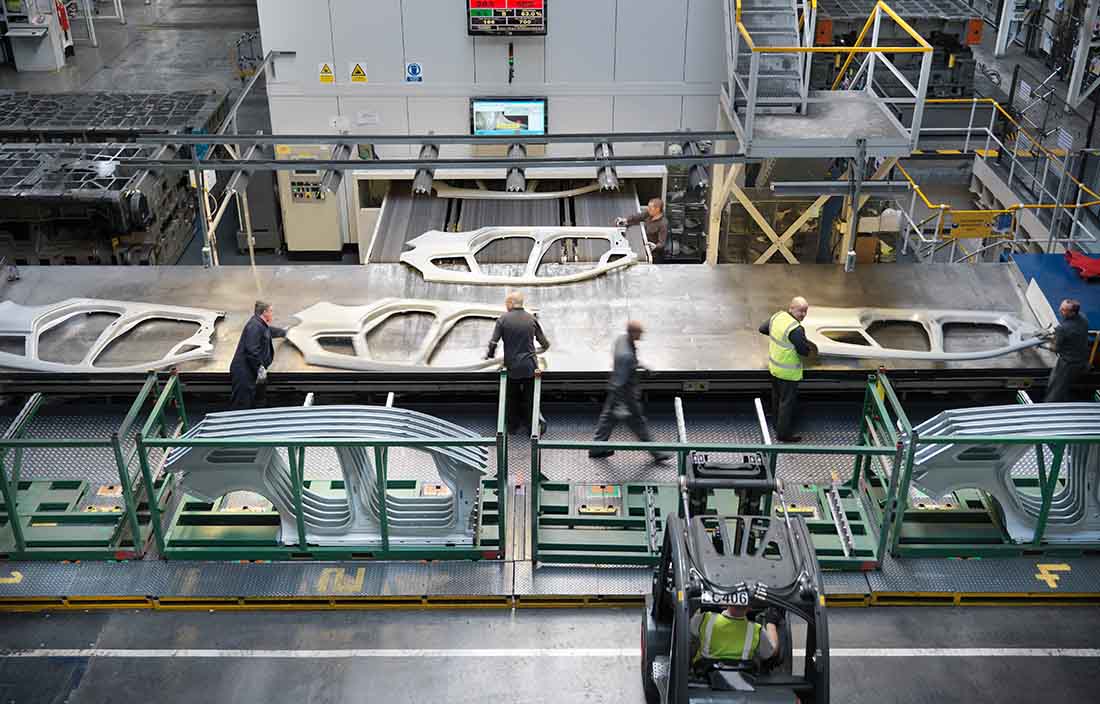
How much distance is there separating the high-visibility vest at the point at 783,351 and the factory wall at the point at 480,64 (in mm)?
6902

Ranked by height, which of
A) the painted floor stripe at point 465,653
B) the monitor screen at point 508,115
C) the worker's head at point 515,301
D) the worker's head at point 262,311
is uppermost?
the monitor screen at point 508,115

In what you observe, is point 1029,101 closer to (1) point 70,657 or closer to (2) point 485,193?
(2) point 485,193

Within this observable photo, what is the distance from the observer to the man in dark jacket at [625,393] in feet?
32.2

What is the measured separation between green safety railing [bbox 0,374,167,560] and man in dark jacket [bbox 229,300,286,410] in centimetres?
101

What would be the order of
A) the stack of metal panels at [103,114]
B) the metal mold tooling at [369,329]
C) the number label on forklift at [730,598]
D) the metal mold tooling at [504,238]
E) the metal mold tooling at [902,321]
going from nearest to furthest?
the number label on forklift at [730,598]
the metal mold tooling at [369,329]
the metal mold tooling at [902,321]
the metal mold tooling at [504,238]
the stack of metal panels at [103,114]

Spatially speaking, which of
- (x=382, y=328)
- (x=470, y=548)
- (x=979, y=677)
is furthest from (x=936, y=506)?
(x=382, y=328)

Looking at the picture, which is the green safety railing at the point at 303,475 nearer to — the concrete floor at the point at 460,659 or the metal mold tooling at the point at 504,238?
the concrete floor at the point at 460,659

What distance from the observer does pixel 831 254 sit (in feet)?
48.8

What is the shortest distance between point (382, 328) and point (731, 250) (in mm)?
6287

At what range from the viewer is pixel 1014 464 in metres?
8.99

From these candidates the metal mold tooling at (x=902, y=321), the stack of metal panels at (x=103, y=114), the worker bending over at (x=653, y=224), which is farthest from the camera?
the stack of metal panels at (x=103, y=114)

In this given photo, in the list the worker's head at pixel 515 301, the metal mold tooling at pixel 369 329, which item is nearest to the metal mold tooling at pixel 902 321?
the worker's head at pixel 515 301

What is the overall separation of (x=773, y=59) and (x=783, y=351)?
Result: 179 inches

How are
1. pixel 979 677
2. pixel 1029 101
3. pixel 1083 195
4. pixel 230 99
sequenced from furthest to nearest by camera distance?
1. pixel 1029 101
2. pixel 230 99
3. pixel 1083 195
4. pixel 979 677
